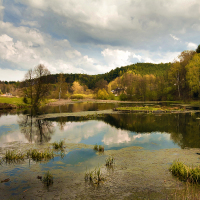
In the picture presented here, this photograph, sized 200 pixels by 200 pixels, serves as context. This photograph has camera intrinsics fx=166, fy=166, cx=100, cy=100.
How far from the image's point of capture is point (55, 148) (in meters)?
10.5

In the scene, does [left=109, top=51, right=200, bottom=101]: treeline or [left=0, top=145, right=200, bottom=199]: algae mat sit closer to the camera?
[left=0, top=145, right=200, bottom=199]: algae mat

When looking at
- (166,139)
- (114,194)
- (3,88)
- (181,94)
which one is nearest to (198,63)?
(181,94)

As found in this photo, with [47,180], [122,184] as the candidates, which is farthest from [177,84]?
[47,180]

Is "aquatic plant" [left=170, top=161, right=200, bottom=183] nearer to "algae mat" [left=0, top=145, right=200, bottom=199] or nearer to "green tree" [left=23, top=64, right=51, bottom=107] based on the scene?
"algae mat" [left=0, top=145, right=200, bottom=199]

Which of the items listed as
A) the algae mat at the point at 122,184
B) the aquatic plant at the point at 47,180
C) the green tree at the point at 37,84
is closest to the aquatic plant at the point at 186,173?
the algae mat at the point at 122,184

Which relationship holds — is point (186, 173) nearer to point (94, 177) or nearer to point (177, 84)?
point (94, 177)

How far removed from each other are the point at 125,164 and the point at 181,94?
213 ft

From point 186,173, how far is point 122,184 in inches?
102

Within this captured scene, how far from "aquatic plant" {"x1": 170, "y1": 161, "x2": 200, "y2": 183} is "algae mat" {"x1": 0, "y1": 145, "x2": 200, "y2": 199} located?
0.95ft

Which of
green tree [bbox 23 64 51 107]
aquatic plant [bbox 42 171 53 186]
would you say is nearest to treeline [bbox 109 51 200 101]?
green tree [bbox 23 64 51 107]

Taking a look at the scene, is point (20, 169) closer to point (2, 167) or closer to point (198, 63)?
point (2, 167)

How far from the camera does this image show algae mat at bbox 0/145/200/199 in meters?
5.30

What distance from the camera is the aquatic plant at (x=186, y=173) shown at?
19.8ft

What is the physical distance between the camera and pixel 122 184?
6.00 m
